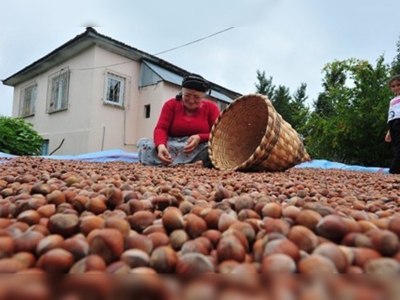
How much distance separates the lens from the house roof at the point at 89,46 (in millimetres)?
6584

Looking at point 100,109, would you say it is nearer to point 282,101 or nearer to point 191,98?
point 191,98

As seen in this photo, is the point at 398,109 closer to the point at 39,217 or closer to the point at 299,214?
Result: the point at 299,214

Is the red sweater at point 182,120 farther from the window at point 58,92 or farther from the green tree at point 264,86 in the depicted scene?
the green tree at point 264,86

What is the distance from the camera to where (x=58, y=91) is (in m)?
A: 7.84

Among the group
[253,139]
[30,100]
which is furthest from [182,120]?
[30,100]

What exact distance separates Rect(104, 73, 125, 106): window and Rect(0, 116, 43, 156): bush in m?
1.77

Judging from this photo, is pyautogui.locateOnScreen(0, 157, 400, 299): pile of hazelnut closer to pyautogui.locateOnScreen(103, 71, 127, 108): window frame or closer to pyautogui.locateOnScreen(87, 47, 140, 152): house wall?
pyautogui.locateOnScreen(87, 47, 140, 152): house wall

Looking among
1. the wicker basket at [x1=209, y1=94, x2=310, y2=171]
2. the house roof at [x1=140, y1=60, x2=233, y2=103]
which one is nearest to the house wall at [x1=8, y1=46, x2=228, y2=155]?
the house roof at [x1=140, y1=60, x2=233, y2=103]

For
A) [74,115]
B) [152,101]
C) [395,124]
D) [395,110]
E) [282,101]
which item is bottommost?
[395,124]

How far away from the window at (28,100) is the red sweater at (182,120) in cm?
720

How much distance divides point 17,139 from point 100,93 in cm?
204

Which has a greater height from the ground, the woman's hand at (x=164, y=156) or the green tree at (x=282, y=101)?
the green tree at (x=282, y=101)

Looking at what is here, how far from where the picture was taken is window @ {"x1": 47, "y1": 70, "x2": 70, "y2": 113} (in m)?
7.50

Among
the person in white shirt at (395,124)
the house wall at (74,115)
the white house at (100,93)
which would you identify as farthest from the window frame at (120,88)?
the person in white shirt at (395,124)
